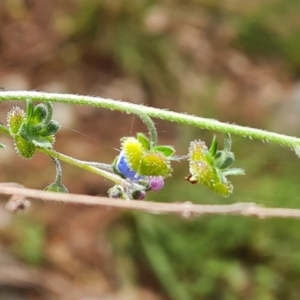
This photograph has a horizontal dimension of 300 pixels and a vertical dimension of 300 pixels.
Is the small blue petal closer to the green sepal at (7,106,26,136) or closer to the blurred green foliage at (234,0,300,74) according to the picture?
the green sepal at (7,106,26,136)

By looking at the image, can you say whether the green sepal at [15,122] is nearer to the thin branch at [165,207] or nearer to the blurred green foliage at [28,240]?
the thin branch at [165,207]

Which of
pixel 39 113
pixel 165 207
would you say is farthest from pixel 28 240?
pixel 165 207

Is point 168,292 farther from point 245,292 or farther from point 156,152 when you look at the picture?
point 156,152

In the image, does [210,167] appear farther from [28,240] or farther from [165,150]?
[28,240]

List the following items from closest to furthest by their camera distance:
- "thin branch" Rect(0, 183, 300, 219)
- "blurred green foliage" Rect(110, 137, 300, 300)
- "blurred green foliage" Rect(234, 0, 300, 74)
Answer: "thin branch" Rect(0, 183, 300, 219)
"blurred green foliage" Rect(110, 137, 300, 300)
"blurred green foliage" Rect(234, 0, 300, 74)

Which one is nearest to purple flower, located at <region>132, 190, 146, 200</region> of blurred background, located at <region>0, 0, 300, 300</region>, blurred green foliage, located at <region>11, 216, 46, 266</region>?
blurred background, located at <region>0, 0, 300, 300</region>

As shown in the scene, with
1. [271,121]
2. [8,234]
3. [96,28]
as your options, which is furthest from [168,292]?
[96,28]
